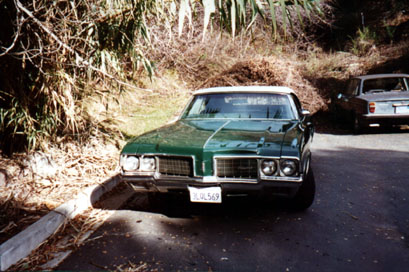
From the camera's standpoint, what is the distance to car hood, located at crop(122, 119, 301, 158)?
10.4 feet

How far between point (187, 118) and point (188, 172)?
1429mm

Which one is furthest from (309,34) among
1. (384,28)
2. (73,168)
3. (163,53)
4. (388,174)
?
(73,168)

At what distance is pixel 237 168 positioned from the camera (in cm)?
319

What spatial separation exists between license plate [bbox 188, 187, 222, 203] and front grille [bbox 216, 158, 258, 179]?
147 mm

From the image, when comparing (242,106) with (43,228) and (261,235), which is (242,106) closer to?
(261,235)

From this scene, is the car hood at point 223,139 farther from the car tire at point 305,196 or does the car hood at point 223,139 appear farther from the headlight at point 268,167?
the car tire at point 305,196

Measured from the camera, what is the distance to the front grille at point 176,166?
3.25 metres

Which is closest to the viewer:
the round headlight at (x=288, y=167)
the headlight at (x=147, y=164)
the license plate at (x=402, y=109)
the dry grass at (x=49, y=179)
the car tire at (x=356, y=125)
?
the round headlight at (x=288, y=167)

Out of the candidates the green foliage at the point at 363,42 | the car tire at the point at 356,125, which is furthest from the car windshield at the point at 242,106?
the green foliage at the point at 363,42

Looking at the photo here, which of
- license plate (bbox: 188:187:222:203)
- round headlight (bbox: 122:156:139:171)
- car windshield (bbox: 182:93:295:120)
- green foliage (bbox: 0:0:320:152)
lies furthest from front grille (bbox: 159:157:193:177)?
green foliage (bbox: 0:0:320:152)

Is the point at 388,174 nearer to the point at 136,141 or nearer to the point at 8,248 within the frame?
the point at 136,141

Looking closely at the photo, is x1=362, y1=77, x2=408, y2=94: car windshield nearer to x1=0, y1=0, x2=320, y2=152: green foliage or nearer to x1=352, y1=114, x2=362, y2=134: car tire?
x1=352, y1=114, x2=362, y2=134: car tire

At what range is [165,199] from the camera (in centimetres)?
A: 392

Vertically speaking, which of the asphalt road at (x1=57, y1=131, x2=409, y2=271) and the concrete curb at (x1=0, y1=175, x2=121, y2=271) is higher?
the concrete curb at (x1=0, y1=175, x2=121, y2=271)
